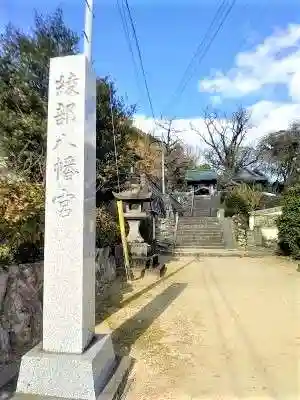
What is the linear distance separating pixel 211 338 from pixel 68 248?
285 cm

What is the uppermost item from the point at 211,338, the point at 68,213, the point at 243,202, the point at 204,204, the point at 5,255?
the point at 204,204

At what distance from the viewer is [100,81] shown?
1235 centimetres

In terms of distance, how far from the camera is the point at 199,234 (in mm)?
20594

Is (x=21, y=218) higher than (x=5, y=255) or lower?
higher

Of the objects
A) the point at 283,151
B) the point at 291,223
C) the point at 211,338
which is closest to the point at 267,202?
the point at 283,151

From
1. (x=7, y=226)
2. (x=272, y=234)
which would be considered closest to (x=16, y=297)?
(x=7, y=226)

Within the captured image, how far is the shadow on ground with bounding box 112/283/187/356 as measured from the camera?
5.33 meters

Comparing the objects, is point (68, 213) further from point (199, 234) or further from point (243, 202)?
point (243, 202)

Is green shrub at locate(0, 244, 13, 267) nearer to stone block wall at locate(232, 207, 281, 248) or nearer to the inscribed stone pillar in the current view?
the inscribed stone pillar

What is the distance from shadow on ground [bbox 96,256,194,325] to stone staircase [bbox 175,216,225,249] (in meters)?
8.55

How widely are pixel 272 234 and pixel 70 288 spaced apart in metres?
16.3

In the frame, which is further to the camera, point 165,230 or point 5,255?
point 165,230

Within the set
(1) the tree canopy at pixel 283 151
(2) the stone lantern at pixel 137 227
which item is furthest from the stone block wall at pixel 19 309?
(1) the tree canopy at pixel 283 151

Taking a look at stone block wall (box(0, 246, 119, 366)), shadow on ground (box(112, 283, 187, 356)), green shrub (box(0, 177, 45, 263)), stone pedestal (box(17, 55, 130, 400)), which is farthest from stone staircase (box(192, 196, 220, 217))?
stone pedestal (box(17, 55, 130, 400))
